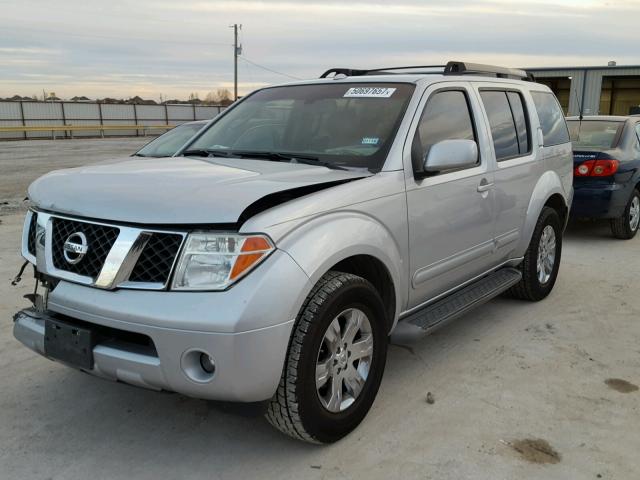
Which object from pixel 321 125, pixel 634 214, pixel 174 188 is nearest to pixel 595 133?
pixel 634 214

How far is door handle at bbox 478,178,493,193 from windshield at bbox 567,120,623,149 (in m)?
4.54

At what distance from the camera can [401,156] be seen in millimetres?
3479

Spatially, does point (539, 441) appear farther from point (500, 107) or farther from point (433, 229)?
point (500, 107)

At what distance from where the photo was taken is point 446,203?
3771mm

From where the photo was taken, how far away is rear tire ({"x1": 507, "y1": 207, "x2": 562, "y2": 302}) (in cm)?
510

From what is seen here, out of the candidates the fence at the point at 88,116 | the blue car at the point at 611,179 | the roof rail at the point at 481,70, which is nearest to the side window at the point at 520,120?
the roof rail at the point at 481,70

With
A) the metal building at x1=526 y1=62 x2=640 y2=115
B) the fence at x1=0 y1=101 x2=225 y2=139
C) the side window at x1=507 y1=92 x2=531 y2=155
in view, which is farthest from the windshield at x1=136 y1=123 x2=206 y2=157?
the fence at x1=0 y1=101 x2=225 y2=139

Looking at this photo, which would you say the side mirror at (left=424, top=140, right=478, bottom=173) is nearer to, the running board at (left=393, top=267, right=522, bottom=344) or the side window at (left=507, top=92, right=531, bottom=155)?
the running board at (left=393, top=267, right=522, bottom=344)

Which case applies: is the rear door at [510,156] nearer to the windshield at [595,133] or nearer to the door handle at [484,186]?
the door handle at [484,186]

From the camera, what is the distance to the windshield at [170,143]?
7816mm

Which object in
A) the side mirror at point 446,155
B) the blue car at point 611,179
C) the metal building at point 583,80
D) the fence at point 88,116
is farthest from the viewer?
the fence at point 88,116

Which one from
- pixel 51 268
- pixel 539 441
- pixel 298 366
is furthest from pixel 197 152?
pixel 539 441

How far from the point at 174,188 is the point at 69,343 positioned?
2.82ft

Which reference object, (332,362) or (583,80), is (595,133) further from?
(583,80)
